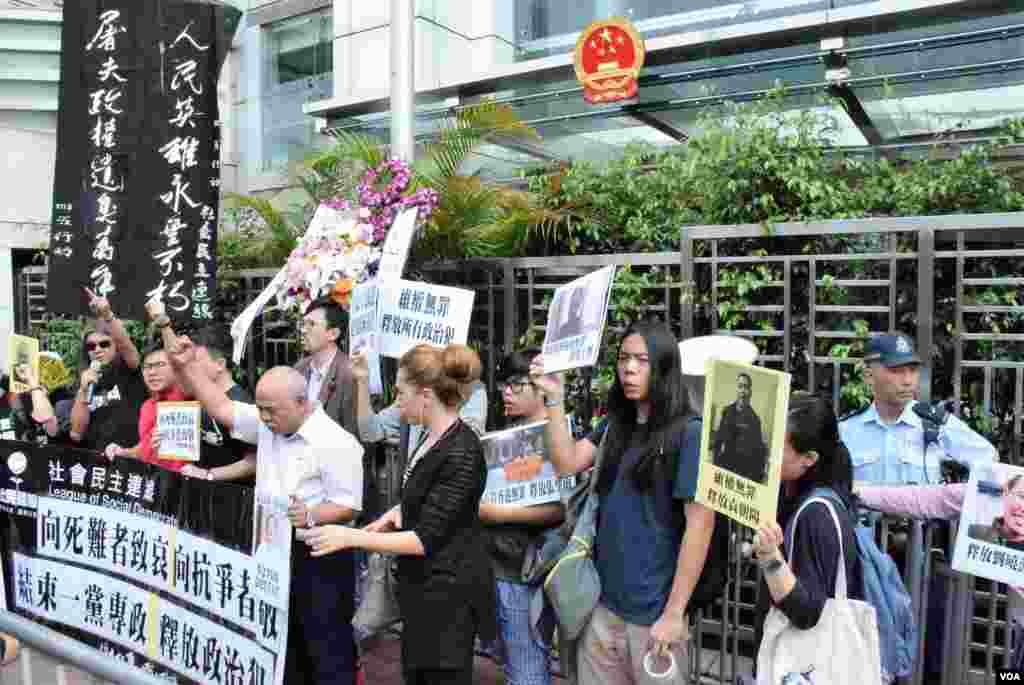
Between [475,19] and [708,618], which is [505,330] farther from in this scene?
[475,19]

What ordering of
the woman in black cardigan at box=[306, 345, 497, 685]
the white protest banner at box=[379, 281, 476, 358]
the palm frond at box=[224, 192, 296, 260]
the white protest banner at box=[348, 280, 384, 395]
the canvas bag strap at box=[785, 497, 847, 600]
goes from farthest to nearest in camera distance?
the palm frond at box=[224, 192, 296, 260] → the white protest banner at box=[348, 280, 384, 395] → the white protest banner at box=[379, 281, 476, 358] → the woman in black cardigan at box=[306, 345, 497, 685] → the canvas bag strap at box=[785, 497, 847, 600]

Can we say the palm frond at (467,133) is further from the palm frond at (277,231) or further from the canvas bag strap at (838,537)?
the canvas bag strap at (838,537)

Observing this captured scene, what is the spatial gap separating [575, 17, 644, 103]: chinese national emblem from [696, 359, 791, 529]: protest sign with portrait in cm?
698

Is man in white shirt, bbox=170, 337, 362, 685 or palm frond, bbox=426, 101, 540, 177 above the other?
palm frond, bbox=426, 101, 540, 177

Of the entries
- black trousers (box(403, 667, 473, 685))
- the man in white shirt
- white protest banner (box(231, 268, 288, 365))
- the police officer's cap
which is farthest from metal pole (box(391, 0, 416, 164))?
black trousers (box(403, 667, 473, 685))

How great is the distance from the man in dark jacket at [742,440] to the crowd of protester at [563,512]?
6.4 inches

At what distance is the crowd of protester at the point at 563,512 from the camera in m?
2.76

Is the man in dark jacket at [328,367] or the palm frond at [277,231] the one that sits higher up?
the palm frond at [277,231]

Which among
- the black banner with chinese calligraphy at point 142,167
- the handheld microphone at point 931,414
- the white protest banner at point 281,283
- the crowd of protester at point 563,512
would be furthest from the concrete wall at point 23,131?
the handheld microphone at point 931,414

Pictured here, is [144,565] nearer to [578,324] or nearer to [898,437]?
[578,324]

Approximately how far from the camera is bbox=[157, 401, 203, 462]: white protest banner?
434 centimetres

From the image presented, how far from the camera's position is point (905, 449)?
3.77 metres

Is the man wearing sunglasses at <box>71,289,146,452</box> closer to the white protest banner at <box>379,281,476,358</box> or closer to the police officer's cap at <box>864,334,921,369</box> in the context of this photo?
the white protest banner at <box>379,281,476,358</box>

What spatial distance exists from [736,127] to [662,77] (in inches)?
172
